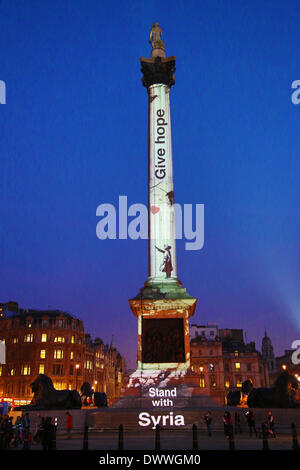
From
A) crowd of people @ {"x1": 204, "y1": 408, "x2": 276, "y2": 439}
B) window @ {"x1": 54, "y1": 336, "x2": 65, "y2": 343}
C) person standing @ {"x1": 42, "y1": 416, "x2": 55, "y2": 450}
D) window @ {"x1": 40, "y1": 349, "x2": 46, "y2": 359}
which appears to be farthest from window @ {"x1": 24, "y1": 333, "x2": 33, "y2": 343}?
person standing @ {"x1": 42, "y1": 416, "x2": 55, "y2": 450}

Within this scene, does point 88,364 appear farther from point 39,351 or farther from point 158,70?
point 158,70

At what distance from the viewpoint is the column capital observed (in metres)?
37.6

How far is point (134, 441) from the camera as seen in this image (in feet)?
60.6

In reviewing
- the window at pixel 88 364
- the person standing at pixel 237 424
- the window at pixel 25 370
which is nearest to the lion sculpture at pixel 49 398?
the person standing at pixel 237 424

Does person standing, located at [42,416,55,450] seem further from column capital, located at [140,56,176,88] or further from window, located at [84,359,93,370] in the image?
window, located at [84,359,93,370]

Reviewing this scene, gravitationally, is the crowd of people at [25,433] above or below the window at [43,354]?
below

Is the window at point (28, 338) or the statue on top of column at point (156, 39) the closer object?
the statue on top of column at point (156, 39)

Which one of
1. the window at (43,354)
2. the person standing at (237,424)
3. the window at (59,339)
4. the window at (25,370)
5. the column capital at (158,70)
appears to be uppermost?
the column capital at (158,70)

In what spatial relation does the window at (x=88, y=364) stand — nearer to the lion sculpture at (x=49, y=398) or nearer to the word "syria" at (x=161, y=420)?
the lion sculpture at (x=49, y=398)

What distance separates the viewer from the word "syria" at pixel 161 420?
76.8ft

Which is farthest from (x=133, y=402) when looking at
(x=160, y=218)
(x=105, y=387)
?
(x=105, y=387)
